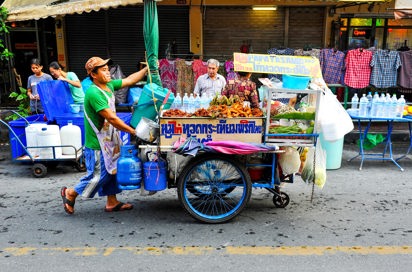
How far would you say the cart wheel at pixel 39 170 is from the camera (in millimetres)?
6062

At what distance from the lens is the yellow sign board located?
4.08 m

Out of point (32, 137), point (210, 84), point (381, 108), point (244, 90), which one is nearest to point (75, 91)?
point (32, 137)

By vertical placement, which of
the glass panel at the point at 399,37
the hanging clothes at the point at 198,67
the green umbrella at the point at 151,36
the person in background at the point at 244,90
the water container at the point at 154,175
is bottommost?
the water container at the point at 154,175

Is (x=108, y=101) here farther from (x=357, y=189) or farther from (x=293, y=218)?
(x=357, y=189)

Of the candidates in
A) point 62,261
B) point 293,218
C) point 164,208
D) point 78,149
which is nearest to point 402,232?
point 293,218

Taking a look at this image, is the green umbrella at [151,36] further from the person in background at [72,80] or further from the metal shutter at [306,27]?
the metal shutter at [306,27]

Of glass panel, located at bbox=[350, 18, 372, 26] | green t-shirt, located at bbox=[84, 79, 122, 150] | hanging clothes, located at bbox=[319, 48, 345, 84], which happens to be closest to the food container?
green t-shirt, located at bbox=[84, 79, 122, 150]

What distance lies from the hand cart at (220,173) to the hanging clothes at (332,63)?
5.13 metres

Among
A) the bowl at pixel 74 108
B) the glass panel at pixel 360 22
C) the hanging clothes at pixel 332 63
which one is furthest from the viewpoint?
the glass panel at pixel 360 22

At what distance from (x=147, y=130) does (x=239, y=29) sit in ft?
25.2

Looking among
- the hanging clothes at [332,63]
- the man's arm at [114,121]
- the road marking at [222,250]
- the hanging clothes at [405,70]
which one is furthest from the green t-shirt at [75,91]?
the hanging clothes at [405,70]

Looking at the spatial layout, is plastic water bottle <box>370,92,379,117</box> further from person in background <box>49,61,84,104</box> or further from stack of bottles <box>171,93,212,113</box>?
person in background <box>49,61,84,104</box>

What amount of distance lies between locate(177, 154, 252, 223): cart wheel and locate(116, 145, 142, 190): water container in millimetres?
453

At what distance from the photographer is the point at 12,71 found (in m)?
11.7
